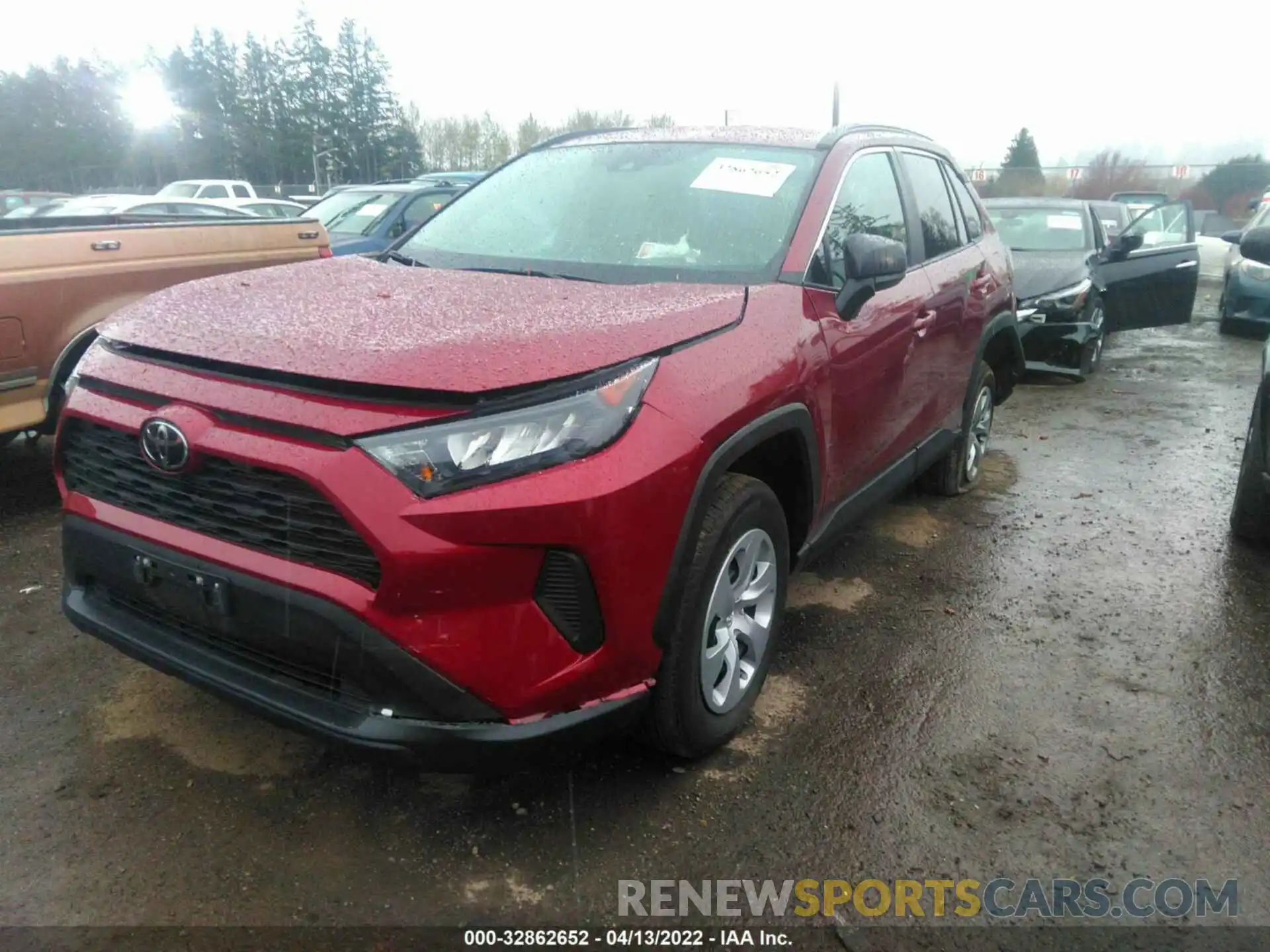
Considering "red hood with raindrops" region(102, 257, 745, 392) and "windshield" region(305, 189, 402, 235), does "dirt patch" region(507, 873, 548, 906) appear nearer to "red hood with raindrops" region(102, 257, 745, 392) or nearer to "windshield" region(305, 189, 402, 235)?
"red hood with raindrops" region(102, 257, 745, 392)

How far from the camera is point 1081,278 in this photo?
8.41 meters

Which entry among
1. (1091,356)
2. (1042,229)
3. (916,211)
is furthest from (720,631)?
(1042,229)

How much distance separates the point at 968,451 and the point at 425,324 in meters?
3.73

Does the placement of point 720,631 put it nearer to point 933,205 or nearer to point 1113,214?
point 933,205

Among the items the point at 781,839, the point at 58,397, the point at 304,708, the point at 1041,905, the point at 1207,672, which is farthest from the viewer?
the point at 58,397

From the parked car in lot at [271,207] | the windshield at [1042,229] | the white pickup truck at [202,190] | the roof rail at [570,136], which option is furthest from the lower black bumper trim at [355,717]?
the white pickup truck at [202,190]

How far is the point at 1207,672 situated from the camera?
3.42m

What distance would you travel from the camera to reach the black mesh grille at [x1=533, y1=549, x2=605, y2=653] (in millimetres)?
2090

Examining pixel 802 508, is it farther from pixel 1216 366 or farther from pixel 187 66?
pixel 187 66

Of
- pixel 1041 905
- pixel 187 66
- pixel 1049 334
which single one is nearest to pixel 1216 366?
pixel 1049 334

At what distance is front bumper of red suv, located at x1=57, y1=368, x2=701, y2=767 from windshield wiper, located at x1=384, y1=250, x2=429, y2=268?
126 centimetres

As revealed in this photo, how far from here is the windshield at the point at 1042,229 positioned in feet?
30.2

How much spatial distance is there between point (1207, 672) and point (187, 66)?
69781mm

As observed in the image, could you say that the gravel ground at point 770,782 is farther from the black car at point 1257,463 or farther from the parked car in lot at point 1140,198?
the parked car in lot at point 1140,198
